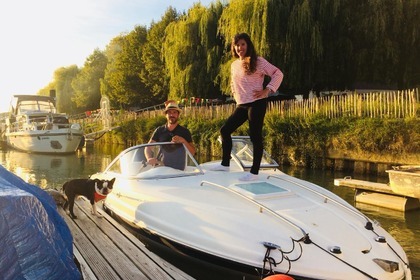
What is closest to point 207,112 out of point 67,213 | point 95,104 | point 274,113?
point 274,113

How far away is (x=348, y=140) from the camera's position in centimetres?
1583

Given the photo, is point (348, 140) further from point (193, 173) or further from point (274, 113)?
point (193, 173)

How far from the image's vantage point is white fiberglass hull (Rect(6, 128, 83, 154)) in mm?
26125

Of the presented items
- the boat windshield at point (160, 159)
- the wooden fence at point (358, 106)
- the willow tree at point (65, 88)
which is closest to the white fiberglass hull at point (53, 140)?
the wooden fence at point (358, 106)

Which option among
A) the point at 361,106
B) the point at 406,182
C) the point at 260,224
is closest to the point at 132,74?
the point at 361,106

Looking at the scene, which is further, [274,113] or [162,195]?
[274,113]

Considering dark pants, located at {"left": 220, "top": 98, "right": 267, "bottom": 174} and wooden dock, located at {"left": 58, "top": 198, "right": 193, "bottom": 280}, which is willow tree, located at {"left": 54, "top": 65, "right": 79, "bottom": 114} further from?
dark pants, located at {"left": 220, "top": 98, "right": 267, "bottom": 174}

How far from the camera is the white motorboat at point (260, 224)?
11.6 feet

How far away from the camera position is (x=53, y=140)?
86.5 feet

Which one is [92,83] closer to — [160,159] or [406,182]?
[406,182]

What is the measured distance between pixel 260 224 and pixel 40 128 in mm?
27145

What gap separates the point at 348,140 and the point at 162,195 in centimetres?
1253

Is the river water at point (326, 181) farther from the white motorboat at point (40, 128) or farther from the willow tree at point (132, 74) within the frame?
the willow tree at point (132, 74)

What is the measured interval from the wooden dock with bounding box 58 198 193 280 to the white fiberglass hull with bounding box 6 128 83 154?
2168cm
